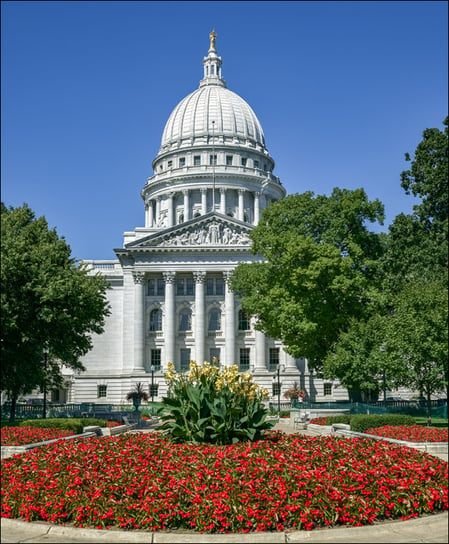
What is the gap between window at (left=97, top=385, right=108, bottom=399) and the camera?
251 feet

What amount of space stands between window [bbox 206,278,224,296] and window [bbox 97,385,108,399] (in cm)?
1641

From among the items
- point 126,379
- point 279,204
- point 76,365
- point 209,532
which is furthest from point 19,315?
point 126,379

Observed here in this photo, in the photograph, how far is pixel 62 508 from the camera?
40.3ft

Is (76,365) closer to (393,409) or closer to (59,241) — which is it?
(59,241)

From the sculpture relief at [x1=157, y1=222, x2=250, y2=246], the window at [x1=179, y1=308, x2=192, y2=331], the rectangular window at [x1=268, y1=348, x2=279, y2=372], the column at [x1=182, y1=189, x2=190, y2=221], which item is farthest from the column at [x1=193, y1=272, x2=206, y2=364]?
the column at [x1=182, y1=189, x2=190, y2=221]

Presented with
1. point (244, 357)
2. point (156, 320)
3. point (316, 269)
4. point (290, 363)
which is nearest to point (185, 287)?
point (156, 320)

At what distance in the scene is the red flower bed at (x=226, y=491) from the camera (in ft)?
38.4

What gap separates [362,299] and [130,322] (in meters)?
37.4

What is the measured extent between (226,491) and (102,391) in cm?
6712

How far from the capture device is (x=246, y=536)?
35.7 ft

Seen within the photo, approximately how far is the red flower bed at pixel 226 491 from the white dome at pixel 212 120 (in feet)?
295

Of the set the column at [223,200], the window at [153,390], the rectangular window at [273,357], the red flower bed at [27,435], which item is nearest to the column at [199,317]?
the window at [153,390]

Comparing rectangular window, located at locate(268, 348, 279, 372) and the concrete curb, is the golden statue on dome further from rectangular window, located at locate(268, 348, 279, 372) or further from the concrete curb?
the concrete curb

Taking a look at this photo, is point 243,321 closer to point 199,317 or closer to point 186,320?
point 199,317
